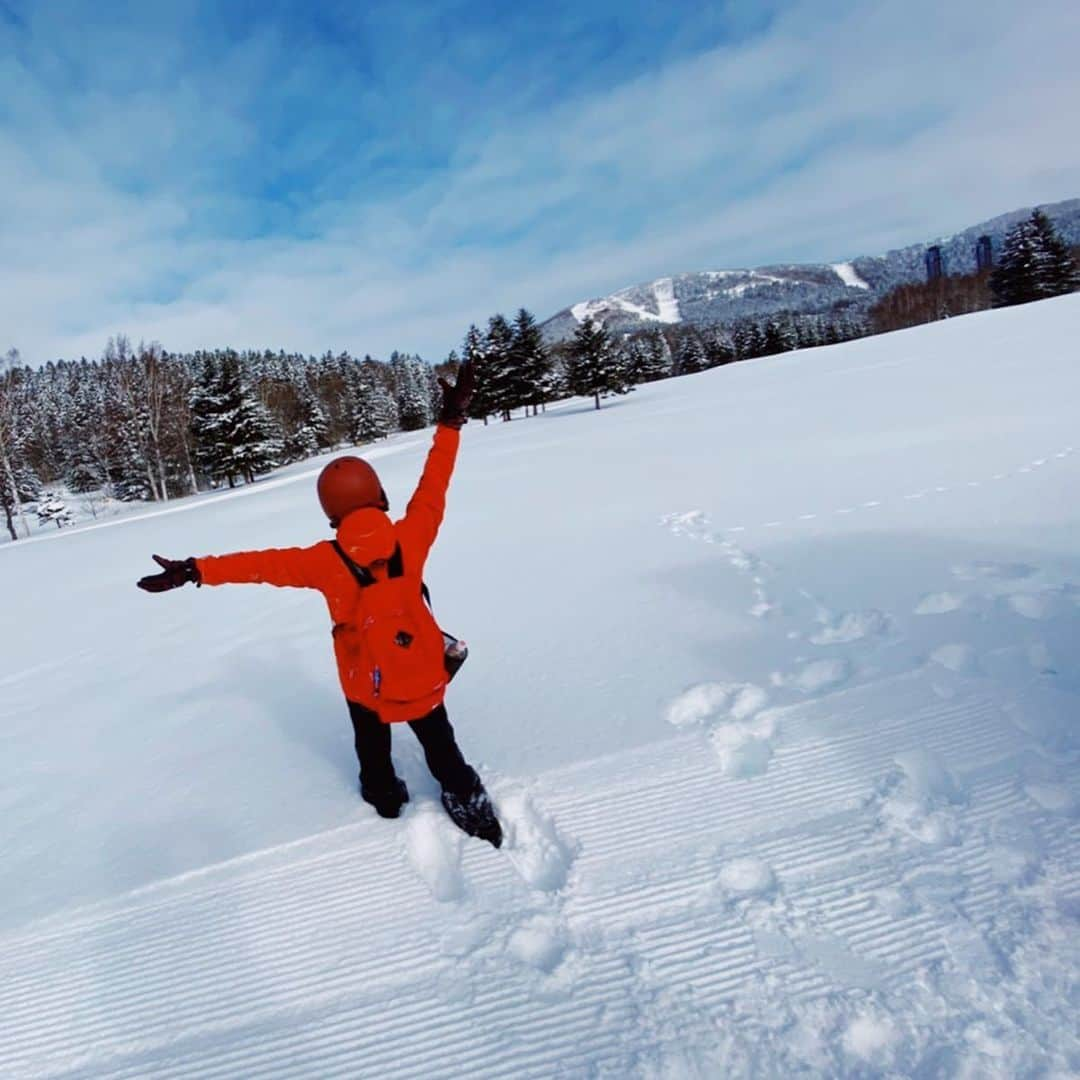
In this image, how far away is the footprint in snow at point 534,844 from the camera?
2.17 meters

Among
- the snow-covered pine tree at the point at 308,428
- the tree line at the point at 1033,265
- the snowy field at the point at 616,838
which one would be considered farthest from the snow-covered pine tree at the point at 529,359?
the snowy field at the point at 616,838

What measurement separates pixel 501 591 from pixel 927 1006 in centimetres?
394

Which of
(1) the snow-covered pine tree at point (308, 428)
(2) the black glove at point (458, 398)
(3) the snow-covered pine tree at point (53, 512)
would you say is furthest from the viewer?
(1) the snow-covered pine tree at point (308, 428)

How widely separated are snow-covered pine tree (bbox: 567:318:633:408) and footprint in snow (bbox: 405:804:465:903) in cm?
3174

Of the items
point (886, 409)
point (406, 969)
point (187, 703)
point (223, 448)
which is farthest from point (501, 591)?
point (223, 448)

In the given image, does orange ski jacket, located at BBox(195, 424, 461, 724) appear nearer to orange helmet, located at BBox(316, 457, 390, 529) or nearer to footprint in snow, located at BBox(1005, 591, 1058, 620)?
orange helmet, located at BBox(316, 457, 390, 529)

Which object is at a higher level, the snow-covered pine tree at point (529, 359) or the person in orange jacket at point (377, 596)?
the snow-covered pine tree at point (529, 359)

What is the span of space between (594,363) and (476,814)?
33.1 m

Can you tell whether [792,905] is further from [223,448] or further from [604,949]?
[223,448]

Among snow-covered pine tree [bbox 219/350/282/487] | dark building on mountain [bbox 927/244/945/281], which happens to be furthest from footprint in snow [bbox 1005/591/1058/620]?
dark building on mountain [bbox 927/244/945/281]

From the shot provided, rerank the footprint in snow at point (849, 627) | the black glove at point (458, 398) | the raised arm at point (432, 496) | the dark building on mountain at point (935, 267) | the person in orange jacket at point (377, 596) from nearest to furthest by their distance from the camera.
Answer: the person in orange jacket at point (377, 596) → the raised arm at point (432, 496) → the black glove at point (458, 398) → the footprint in snow at point (849, 627) → the dark building on mountain at point (935, 267)

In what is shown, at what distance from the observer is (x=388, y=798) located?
248 centimetres

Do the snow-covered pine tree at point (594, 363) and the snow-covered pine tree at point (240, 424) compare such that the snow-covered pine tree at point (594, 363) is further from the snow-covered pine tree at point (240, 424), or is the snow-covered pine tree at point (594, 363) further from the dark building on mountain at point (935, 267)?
the dark building on mountain at point (935, 267)

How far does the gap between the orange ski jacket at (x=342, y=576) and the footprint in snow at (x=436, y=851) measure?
0.52m
